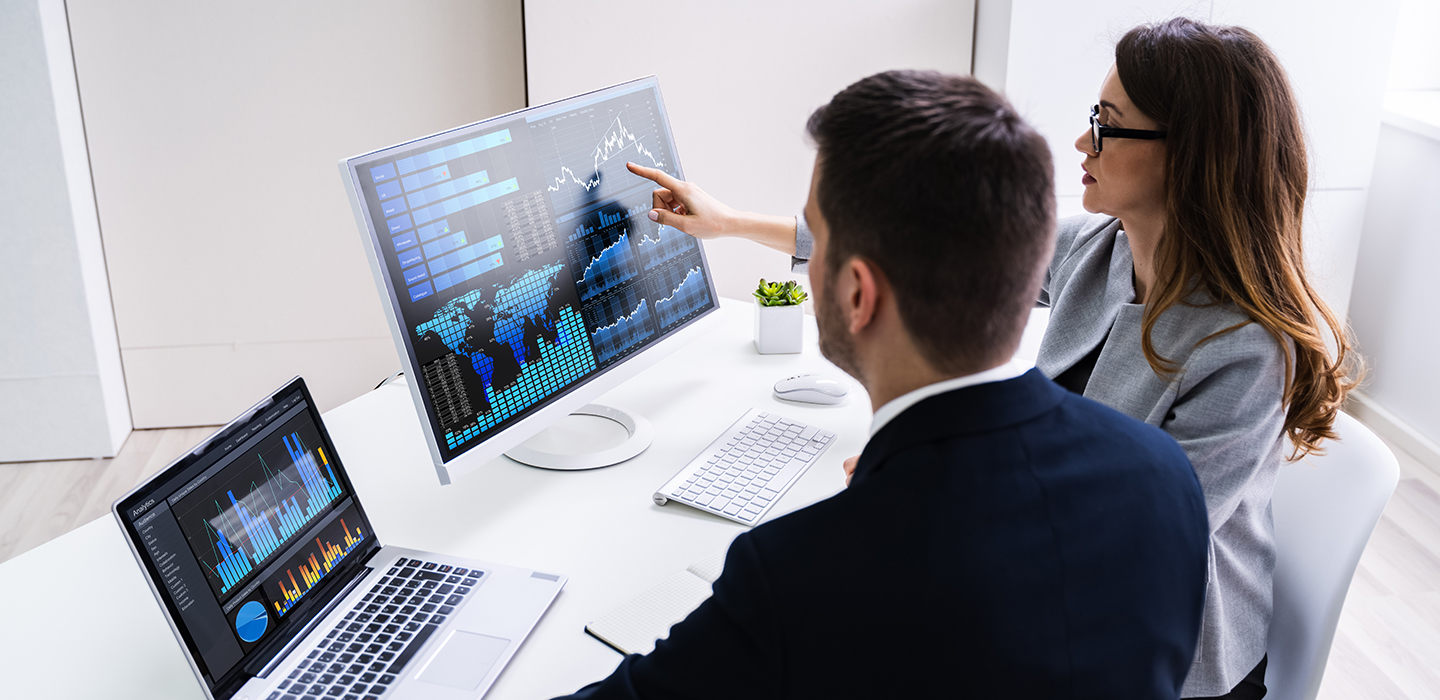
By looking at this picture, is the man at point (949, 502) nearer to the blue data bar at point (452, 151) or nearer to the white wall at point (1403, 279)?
the blue data bar at point (452, 151)

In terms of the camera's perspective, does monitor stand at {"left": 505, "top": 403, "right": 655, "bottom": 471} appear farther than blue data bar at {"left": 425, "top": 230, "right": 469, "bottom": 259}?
Yes

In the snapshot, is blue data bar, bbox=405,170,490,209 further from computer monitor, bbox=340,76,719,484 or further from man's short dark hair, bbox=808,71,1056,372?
man's short dark hair, bbox=808,71,1056,372

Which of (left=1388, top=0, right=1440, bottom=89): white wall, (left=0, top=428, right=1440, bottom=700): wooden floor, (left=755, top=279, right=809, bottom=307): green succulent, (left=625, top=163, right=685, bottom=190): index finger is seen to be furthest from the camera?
(left=1388, top=0, right=1440, bottom=89): white wall

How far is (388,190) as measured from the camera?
3.66 ft

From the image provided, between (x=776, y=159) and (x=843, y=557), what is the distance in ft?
7.20

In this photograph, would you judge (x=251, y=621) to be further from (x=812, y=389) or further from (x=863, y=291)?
(x=812, y=389)

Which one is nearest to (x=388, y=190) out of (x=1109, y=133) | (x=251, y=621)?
(x=251, y=621)

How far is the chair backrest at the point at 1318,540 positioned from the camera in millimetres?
1104

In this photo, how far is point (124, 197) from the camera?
2.81m

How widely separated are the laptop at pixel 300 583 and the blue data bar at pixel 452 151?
0.95 feet

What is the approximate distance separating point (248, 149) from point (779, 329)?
6.24 ft

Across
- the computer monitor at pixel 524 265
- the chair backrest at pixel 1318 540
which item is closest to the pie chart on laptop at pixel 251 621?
the computer monitor at pixel 524 265

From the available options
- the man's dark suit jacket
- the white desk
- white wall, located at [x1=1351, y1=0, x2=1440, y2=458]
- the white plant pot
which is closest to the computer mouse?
the white desk

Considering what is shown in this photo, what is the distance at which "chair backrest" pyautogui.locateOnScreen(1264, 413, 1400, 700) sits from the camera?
3.62 feet
